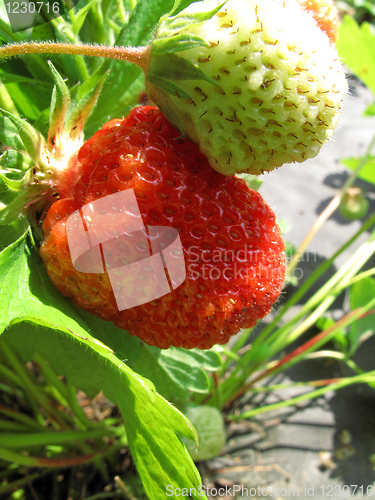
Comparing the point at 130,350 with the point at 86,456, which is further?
the point at 86,456

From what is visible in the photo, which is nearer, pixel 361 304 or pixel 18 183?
pixel 18 183

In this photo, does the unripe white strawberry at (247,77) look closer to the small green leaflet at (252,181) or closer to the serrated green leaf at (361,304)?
the small green leaflet at (252,181)

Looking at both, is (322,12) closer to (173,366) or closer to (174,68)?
(174,68)

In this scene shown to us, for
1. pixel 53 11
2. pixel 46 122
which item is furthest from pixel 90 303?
pixel 53 11

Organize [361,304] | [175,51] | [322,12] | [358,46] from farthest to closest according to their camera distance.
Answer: [361,304] < [358,46] < [322,12] < [175,51]

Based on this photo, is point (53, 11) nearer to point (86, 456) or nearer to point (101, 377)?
point (101, 377)

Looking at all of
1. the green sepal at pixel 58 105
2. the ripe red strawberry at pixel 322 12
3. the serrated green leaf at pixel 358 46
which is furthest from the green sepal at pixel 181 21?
the serrated green leaf at pixel 358 46

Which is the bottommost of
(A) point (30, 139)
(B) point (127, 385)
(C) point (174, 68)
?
(B) point (127, 385)

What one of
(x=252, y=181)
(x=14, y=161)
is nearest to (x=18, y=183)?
(x=14, y=161)
